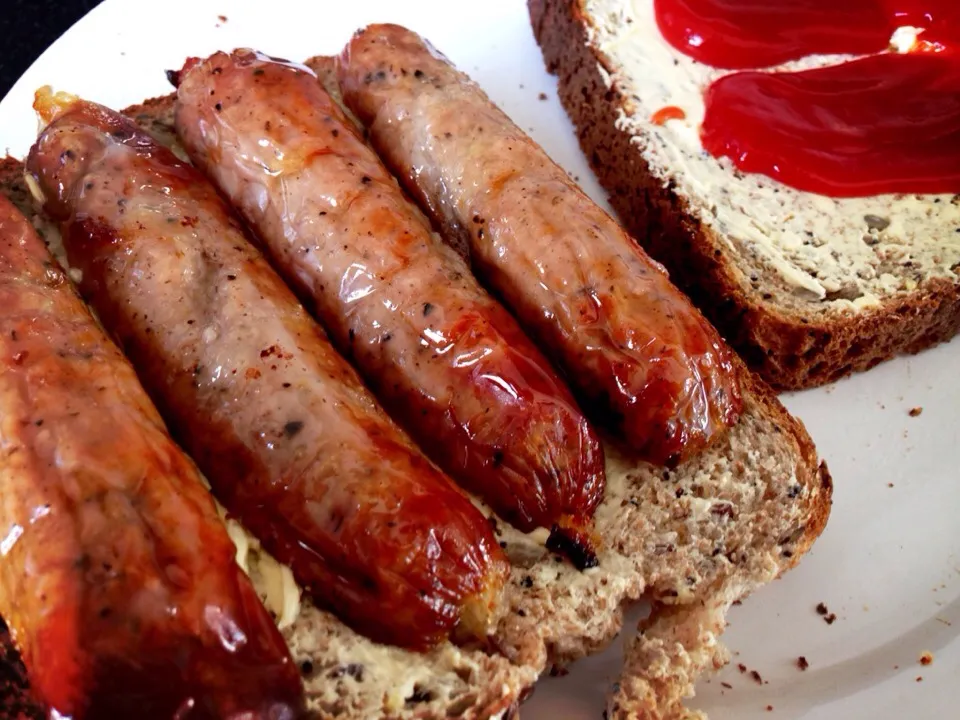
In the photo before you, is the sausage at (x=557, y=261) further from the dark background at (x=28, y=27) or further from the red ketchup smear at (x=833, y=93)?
the dark background at (x=28, y=27)

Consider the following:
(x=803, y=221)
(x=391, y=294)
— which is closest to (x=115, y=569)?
(x=391, y=294)

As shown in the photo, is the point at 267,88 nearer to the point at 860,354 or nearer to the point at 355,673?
the point at 355,673

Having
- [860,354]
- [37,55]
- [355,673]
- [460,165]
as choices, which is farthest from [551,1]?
[355,673]

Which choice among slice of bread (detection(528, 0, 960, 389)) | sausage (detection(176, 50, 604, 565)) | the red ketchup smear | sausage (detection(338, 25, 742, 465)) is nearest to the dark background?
sausage (detection(176, 50, 604, 565))

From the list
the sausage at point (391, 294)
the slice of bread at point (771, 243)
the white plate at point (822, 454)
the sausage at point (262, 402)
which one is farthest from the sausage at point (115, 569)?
the slice of bread at point (771, 243)

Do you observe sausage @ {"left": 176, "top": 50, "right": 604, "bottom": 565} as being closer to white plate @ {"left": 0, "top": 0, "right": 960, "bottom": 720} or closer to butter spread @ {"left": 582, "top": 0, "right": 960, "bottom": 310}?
white plate @ {"left": 0, "top": 0, "right": 960, "bottom": 720}

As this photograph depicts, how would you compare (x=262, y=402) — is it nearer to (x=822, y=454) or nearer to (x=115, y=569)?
(x=115, y=569)

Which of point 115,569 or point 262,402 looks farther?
point 262,402
